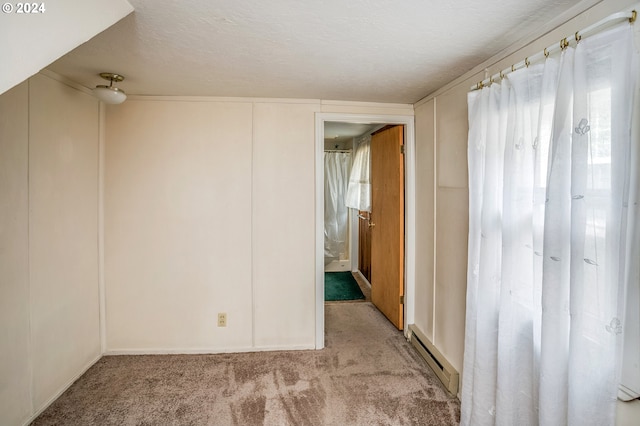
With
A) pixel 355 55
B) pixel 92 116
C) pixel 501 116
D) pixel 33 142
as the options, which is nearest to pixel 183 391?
pixel 33 142

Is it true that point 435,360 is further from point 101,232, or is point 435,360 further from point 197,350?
point 101,232

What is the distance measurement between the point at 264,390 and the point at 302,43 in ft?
7.37

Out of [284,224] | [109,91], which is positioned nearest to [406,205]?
[284,224]

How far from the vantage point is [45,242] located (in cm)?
197

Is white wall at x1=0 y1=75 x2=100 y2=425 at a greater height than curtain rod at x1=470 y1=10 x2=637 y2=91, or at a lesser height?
lesser

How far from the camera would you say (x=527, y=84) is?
141 cm

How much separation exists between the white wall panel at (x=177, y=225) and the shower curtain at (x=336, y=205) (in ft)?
9.49

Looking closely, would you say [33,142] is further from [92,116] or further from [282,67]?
[282,67]

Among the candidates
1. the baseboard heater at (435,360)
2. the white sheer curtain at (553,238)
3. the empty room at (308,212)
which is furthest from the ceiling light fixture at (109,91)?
the baseboard heater at (435,360)

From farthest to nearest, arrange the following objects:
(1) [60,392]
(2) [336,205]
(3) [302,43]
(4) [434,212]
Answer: (2) [336,205], (4) [434,212], (1) [60,392], (3) [302,43]

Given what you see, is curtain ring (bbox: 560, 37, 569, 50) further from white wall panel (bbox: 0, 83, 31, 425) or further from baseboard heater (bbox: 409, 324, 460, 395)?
white wall panel (bbox: 0, 83, 31, 425)

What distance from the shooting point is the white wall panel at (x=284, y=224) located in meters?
2.66

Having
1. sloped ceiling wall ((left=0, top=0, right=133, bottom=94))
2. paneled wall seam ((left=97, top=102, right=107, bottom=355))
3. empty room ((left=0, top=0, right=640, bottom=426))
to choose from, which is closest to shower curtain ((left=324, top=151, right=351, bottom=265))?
empty room ((left=0, top=0, right=640, bottom=426))

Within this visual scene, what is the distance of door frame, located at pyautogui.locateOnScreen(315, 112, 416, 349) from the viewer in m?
2.70
